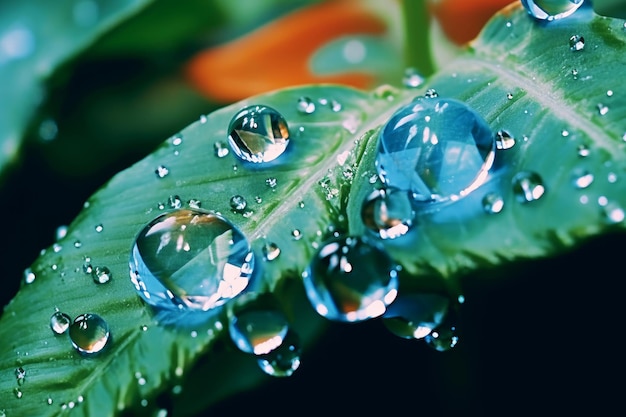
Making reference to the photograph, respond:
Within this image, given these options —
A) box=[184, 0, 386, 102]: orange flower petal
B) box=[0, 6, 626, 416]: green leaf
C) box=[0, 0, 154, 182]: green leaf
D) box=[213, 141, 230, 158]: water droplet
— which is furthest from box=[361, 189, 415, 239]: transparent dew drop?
box=[0, 0, 154, 182]: green leaf

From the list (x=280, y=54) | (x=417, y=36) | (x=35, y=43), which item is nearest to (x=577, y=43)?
(x=417, y=36)

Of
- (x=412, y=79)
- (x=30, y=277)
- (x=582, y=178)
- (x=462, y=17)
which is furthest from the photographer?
(x=462, y=17)

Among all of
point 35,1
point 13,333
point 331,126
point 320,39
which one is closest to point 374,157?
point 331,126

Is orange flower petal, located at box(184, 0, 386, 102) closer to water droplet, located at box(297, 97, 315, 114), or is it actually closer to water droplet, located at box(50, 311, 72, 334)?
water droplet, located at box(297, 97, 315, 114)

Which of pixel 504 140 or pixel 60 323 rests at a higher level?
pixel 504 140

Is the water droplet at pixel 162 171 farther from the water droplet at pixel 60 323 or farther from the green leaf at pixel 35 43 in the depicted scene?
the green leaf at pixel 35 43

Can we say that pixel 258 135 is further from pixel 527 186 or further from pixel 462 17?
pixel 462 17

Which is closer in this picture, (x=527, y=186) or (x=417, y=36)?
(x=527, y=186)
